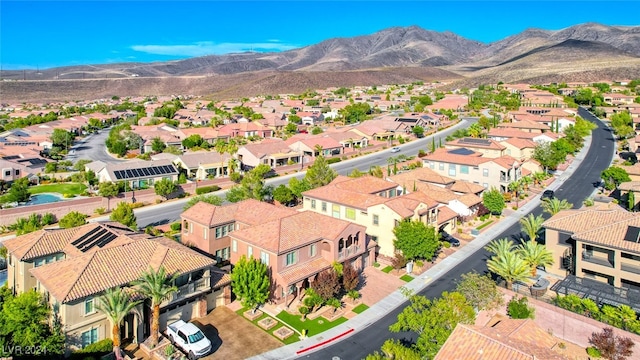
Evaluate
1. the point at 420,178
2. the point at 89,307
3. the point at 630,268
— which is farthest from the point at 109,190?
the point at 630,268

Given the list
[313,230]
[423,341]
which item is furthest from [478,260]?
[423,341]

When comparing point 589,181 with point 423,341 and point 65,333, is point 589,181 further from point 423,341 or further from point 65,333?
point 65,333

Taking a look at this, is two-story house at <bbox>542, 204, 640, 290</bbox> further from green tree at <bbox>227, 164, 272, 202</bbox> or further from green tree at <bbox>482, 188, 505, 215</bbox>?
green tree at <bbox>227, 164, 272, 202</bbox>

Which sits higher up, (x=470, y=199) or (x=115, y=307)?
(x=470, y=199)

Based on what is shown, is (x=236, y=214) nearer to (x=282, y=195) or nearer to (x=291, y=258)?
(x=291, y=258)

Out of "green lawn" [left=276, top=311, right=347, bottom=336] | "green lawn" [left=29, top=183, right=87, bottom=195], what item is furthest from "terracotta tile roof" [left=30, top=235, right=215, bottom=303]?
"green lawn" [left=29, top=183, right=87, bottom=195]

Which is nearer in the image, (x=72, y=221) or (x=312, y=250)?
(x=312, y=250)

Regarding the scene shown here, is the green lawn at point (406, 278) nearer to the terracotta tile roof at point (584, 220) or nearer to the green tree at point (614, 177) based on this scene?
the terracotta tile roof at point (584, 220)
